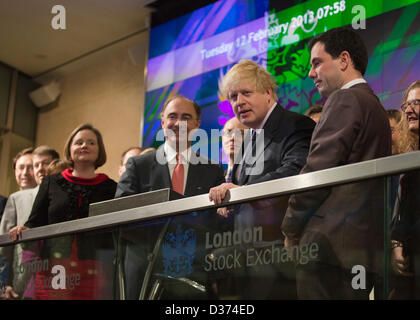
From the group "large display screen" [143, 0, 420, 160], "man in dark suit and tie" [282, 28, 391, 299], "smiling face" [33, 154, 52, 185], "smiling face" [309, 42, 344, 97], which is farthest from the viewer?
"large display screen" [143, 0, 420, 160]

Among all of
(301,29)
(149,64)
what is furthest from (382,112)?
(149,64)

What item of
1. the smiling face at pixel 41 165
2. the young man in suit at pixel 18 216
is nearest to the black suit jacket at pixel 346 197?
the young man in suit at pixel 18 216

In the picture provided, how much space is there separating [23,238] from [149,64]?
15.4ft

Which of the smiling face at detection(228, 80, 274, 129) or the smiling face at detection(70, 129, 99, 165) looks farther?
the smiling face at detection(70, 129, 99, 165)

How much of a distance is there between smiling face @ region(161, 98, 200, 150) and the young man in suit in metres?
1.00

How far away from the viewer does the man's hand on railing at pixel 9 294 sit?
3444 mm

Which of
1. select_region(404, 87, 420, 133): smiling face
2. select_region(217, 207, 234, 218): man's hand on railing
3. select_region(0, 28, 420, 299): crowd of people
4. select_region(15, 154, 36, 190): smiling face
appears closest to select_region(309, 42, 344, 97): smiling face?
select_region(0, 28, 420, 299): crowd of people

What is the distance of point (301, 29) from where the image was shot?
19.9 feet

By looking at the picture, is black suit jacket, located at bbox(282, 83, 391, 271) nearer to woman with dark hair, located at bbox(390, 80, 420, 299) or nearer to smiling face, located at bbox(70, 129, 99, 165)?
woman with dark hair, located at bbox(390, 80, 420, 299)

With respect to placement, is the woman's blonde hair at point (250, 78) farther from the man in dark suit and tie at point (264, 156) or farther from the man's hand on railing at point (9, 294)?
the man's hand on railing at point (9, 294)

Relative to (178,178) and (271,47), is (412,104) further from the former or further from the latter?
(271,47)

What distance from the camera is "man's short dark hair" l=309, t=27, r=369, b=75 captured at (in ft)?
9.04

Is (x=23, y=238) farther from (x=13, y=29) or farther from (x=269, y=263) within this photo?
(x=13, y=29)

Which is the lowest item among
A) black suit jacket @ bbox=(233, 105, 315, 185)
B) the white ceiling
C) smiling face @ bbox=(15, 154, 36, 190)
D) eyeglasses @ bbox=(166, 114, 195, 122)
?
black suit jacket @ bbox=(233, 105, 315, 185)
